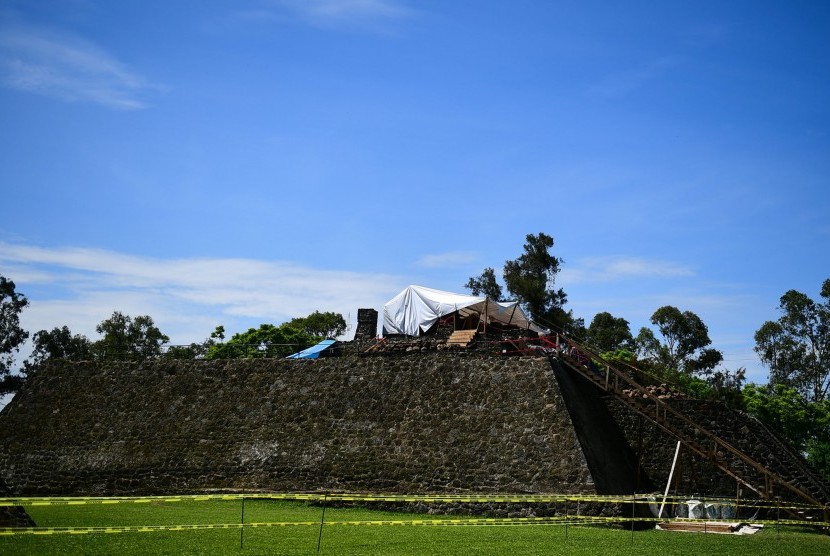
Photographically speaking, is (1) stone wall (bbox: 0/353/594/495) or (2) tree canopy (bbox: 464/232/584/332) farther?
(2) tree canopy (bbox: 464/232/584/332)

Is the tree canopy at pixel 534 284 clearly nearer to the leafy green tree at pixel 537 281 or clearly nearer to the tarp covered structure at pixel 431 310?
the leafy green tree at pixel 537 281

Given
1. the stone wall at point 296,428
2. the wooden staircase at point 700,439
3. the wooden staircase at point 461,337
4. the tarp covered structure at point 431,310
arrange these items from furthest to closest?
the tarp covered structure at point 431,310 → the wooden staircase at point 461,337 → the wooden staircase at point 700,439 → the stone wall at point 296,428

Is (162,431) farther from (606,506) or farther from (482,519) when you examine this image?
(606,506)

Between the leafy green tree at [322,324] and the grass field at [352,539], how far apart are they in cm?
4494

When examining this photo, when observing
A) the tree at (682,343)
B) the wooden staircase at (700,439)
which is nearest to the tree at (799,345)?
the tree at (682,343)

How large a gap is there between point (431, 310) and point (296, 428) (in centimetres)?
797

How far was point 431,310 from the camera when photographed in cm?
3294

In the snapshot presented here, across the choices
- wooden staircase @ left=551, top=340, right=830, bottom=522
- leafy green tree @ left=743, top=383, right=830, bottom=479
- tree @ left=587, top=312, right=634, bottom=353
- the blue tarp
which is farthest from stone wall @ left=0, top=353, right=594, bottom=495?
tree @ left=587, top=312, right=634, bottom=353

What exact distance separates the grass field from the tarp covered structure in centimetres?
1042

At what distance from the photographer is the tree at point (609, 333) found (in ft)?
205

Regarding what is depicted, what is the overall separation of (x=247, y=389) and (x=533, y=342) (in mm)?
9475

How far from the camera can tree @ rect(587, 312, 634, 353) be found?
205ft

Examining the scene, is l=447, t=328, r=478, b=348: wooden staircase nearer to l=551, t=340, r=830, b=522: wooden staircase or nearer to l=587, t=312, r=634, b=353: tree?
l=551, t=340, r=830, b=522: wooden staircase

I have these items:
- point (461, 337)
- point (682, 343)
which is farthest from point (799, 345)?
point (461, 337)
